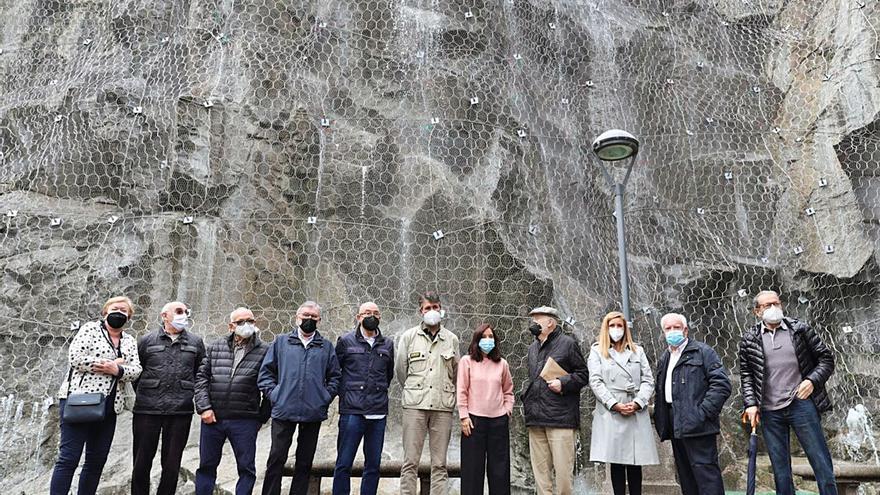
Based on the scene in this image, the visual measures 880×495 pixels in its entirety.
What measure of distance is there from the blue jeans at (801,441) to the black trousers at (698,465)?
15.9 inches

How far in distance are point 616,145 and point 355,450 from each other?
11.3 ft

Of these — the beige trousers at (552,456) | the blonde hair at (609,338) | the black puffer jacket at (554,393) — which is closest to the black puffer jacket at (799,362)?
the blonde hair at (609,338)

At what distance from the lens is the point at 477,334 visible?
5262 mm

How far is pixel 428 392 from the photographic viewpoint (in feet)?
17.0

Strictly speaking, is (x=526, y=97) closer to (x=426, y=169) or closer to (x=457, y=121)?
(x=457, y=121)

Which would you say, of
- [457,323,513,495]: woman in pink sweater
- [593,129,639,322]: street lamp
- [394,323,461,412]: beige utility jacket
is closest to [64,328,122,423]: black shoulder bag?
[394,323,461,412]: beige utility jacket

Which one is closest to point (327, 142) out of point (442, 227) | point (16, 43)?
point (442, 227)

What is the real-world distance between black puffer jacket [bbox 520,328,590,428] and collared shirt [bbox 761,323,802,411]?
126cm

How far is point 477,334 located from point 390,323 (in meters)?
2.73

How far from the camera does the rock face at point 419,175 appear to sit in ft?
25.2

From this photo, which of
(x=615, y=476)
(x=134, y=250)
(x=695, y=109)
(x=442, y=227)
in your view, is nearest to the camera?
(x=615, y=476)

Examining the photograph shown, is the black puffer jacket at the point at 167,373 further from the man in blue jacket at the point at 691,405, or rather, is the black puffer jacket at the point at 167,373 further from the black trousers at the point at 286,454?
the man in blue jacket at the point at 691,405

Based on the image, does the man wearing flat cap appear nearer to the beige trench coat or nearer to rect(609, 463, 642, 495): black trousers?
the beige trench coat

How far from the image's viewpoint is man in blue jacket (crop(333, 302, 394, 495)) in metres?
5.02
